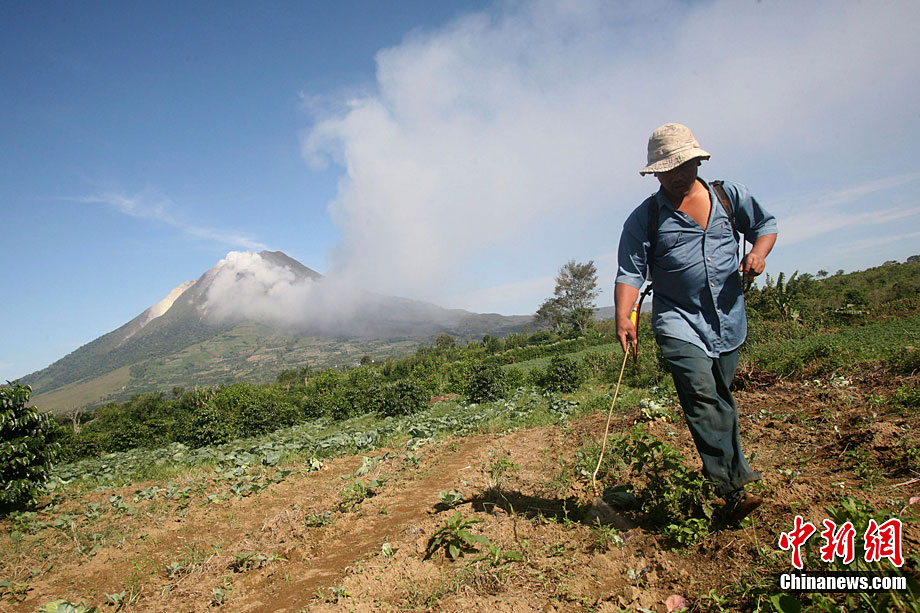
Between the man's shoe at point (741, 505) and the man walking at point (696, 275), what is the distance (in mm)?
22

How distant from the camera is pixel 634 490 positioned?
306cm

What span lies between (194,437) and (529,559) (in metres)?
16.3

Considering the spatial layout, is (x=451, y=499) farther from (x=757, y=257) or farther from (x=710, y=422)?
(x=757, y=257)

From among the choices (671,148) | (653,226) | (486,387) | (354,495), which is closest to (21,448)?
(354,495)

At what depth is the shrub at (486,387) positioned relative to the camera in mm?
14641

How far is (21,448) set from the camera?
19.3 ft

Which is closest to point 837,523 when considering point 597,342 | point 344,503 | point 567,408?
point 344,503

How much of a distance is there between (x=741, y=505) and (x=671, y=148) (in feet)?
6.34

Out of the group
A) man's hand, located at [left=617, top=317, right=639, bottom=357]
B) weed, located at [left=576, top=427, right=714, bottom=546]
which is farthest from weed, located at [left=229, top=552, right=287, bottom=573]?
man's hand, located at [left=617, top=317, right=639, bottom=357]

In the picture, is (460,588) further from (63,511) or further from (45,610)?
(63,511)

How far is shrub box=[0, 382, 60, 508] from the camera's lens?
5.85 m

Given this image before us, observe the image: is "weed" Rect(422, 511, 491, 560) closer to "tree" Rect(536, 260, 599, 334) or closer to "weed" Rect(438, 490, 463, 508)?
"weed" Rect(438, 490, 463, 508)

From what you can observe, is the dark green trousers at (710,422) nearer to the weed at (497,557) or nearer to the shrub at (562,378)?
the weed at (497,557)

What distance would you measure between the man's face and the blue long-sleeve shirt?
0.06 m
